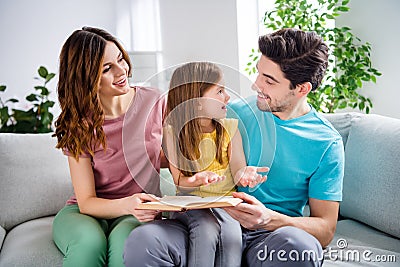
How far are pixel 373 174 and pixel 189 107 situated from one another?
0.77 meters

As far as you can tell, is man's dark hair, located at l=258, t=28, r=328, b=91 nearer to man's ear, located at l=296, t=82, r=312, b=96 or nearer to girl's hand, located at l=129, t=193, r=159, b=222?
man's ear, located at l=296, t=82, r=312, b=96

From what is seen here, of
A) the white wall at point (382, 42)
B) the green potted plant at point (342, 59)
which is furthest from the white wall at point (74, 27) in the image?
the white wall at point (382, 42)

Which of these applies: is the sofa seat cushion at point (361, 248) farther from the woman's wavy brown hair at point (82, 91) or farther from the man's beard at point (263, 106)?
the woman's wavy brown hair at point (82, 91)

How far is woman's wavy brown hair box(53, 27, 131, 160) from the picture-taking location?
5.37 feet

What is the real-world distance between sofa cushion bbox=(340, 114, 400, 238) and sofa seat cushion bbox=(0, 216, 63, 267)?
1021mm

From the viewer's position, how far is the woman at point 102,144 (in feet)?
4.99

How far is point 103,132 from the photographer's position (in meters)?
1.69

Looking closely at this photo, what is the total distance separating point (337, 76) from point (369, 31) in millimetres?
310

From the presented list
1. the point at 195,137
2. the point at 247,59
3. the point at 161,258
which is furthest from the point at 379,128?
the point at 247,59

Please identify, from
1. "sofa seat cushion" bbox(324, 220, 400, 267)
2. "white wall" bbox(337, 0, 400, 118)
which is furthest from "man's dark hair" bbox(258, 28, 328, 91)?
"white wall" bbox(337, 0, 400, 118)

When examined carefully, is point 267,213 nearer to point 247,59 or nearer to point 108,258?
point 108,258

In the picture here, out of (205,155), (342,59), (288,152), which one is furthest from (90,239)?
(342,59)

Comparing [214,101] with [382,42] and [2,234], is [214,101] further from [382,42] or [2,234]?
[382,42]

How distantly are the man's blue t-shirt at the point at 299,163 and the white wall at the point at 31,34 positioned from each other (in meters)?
2.20
